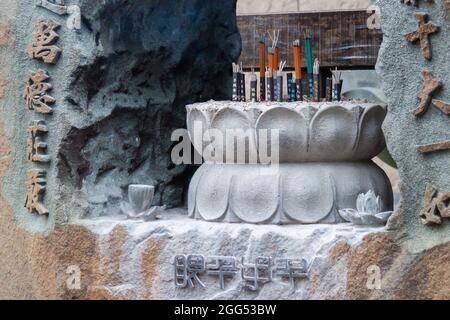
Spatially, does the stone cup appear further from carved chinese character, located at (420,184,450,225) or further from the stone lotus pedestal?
carved chinese character, located at (420,184,450,225)

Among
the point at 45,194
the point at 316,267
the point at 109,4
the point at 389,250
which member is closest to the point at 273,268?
the point at 316,267

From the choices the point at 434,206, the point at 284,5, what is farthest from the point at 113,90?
the point at 284,5

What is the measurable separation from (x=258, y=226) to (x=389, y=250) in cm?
47

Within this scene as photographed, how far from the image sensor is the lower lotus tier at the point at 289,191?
11.2 feet

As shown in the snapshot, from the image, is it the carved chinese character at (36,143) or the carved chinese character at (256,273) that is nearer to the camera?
the carved chinese character at (256,273)

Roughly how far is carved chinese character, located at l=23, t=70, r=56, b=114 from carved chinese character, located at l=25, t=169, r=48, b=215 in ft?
0.75

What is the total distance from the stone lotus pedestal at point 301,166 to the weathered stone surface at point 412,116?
279mm

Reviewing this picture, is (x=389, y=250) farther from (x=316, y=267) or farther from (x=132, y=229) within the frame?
(x=132, y=229)

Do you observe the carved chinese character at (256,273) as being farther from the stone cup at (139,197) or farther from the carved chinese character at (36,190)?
the carved chinese character at (36,190)

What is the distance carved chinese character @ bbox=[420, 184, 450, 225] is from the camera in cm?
305

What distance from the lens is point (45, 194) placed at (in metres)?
3.71

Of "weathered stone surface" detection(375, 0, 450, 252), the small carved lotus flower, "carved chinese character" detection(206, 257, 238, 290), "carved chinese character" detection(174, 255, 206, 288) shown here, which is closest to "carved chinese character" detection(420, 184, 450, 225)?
"weathered stone surface" detection(375, 0, 450, 252)

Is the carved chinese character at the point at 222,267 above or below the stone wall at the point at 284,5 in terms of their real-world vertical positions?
below

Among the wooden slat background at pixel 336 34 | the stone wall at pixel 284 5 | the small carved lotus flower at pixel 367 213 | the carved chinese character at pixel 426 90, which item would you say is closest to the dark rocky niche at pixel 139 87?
the wooden slat background at pixel 336 34
